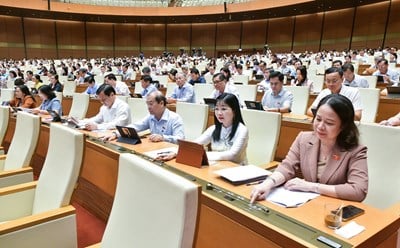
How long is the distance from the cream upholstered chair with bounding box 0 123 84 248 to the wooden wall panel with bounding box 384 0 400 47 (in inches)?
647

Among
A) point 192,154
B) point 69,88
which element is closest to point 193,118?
point 192,154

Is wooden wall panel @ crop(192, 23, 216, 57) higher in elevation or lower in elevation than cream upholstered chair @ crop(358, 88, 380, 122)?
higher

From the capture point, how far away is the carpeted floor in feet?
7.52

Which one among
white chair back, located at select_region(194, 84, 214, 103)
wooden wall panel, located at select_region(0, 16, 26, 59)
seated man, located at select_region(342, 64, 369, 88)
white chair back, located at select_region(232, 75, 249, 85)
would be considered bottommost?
white chair back, located at select_region(194, 84, 214, 103)

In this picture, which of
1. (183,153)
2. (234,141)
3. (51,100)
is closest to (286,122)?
(234,141)

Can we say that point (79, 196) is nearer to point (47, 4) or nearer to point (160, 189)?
point (160, 189)

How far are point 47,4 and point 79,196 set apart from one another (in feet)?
56.5

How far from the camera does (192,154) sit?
6.24ft

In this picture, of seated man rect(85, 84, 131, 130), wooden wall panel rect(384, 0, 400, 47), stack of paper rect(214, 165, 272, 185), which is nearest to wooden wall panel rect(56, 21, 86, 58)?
wooden wall panel rect(384, 0, 400, 47)

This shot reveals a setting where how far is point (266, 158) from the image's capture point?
246 centimetres

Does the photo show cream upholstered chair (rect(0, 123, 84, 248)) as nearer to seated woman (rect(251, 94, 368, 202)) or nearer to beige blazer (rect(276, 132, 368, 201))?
seated woman (rect(251, 94, 368, 202))

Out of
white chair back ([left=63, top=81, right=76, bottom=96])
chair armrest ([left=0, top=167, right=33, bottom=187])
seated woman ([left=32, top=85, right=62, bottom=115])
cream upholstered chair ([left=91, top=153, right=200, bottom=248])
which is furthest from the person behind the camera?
white chair back ([left=63, top=81, right=76, bottom=96])

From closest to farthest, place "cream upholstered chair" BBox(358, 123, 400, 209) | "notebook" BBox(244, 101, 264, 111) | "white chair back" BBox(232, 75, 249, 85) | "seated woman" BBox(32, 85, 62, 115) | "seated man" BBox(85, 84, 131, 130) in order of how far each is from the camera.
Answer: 1. "cream upholstered chair" BBox(358, 123, 400, 209)
2. "notebook" BBox(244, 101, 264, 111)
3. "seated man" BBox(85, 84, 131, 130)
4. "seated woman" BBox(32, 85, 62, 115)
5. "white chair back" BBox(232, 75, 249, 85)

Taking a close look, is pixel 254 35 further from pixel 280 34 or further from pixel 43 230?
pixel 43 230
